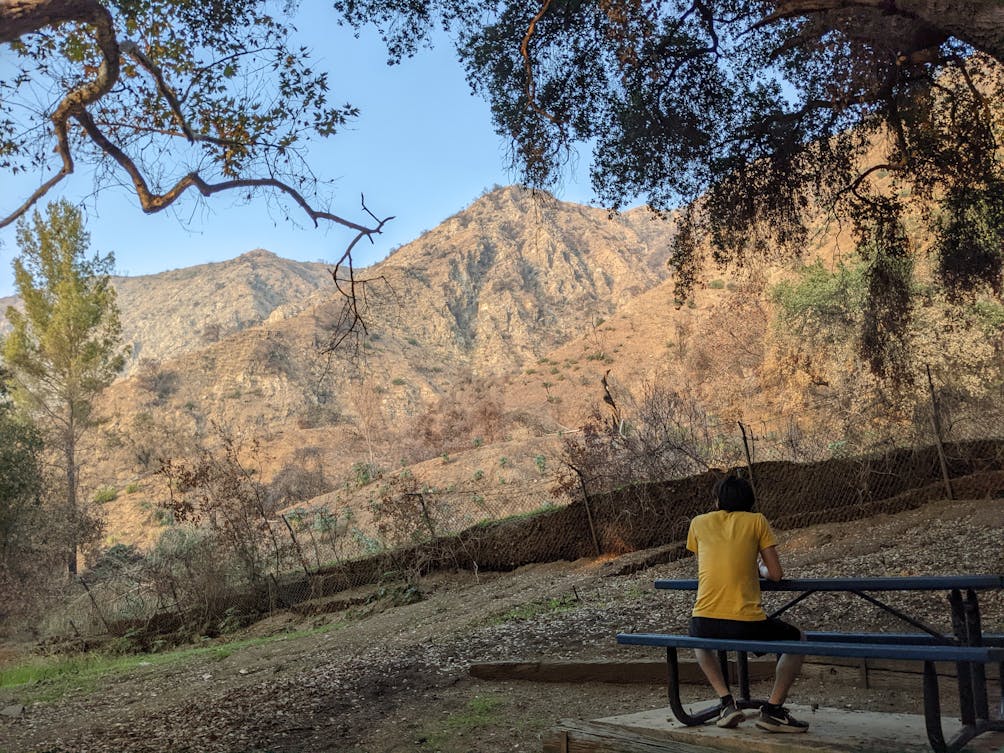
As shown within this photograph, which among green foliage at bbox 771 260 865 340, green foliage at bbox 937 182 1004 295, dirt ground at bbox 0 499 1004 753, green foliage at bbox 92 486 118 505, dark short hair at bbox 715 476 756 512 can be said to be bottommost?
dirt ground at bbox 0 499 1004 753

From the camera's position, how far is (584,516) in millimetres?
14055

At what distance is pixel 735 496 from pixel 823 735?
3.65 feet

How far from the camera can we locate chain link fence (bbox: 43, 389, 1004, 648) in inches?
465

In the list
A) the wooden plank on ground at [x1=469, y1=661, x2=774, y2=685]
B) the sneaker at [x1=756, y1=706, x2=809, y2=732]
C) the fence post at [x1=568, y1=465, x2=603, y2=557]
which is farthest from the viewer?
the fence post at [x1=568, y1=465, x2=603, y2=557]

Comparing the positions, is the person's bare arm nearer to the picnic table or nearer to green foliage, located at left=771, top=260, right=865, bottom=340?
the picnic table

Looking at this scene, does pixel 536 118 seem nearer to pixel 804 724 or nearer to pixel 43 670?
pixel 804 724

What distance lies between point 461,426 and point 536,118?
99.7 ft

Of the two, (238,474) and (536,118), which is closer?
(536,118)

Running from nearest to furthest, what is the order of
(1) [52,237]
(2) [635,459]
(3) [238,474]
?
(2) [635,459] < (3) [238,474] < (1) [52,237]

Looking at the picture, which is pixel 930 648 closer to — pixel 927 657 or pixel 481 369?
pixel 927 657

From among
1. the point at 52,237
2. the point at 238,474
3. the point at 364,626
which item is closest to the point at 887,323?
the point at 364,626

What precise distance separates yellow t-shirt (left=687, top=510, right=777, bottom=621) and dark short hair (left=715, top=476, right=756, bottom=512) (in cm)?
3

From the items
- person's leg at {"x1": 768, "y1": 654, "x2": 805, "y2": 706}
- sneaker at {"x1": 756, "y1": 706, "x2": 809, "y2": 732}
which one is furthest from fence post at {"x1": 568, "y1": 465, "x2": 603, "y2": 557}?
sneaker at {"x1": 756, "y1": 706, "x2": 809, "y2": 732}

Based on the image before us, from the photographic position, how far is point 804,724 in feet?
12.2
